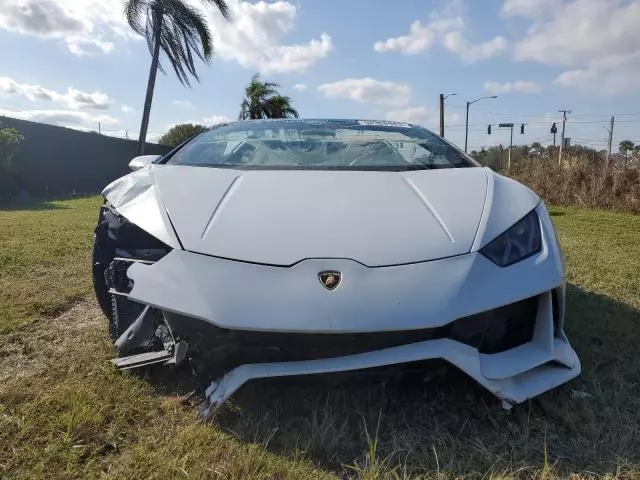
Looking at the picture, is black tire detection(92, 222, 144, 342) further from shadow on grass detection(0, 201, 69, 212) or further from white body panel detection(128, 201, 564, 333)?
shadow on grass detection(0, 201, 69, 212)

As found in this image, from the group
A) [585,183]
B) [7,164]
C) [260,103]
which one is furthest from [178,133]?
[585,183]

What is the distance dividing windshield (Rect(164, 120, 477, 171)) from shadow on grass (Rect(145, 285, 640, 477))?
3.15 ft

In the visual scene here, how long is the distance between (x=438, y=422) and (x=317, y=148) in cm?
142

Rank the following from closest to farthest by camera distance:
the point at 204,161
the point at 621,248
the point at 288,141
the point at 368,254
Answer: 1. the point at 368,254
2. the point at 204,161
3. the point at 288,141
4. the point at 621,248

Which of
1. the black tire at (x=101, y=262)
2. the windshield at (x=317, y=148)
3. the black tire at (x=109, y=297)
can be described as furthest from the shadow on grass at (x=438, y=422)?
the windshield at (x=317, y=148)

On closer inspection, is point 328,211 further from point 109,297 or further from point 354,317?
point 109,297

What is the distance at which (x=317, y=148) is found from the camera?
7.93ft

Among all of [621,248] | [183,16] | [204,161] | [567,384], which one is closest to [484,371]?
[567,384]

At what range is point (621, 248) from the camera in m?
5.00

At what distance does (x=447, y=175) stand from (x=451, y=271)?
2.28ft

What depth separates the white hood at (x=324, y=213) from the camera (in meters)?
1.48

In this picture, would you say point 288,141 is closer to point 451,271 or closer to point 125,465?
point 451,271

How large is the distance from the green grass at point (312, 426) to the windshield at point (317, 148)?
97 centimetres

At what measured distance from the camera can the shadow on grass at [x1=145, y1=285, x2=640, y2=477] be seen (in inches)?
53.9
